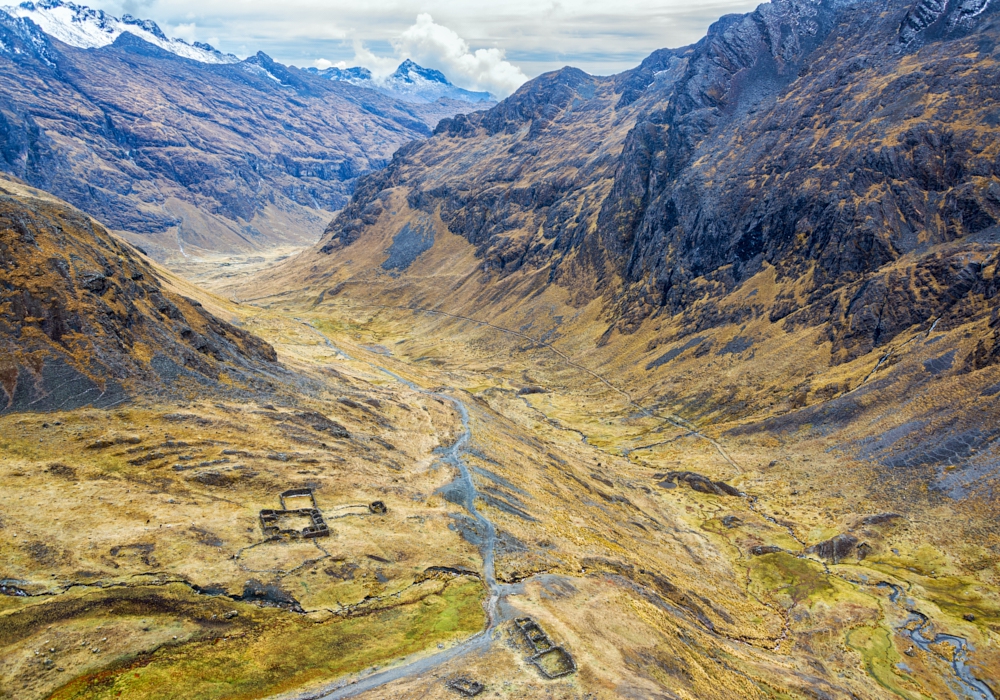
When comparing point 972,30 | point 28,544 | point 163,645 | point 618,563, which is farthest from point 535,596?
point 972,30

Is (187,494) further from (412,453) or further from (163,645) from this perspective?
(412,453)

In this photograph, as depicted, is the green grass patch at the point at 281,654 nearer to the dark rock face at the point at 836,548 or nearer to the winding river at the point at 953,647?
the winding river at the point at 953,647

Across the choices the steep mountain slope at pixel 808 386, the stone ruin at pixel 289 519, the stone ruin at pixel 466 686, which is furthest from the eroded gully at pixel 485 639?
the stone ruin at pixel 289 519

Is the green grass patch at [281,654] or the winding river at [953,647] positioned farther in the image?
the winding river at [953,647]

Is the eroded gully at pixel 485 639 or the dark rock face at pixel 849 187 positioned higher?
the dark rock face at pixel 849 187

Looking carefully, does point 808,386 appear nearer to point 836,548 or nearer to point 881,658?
point 836,548

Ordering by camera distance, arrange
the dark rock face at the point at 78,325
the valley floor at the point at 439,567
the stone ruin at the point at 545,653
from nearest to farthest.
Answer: the valley floor at the point at 439,567
the stone ruin at the point at 545,653
the dark rock face at the point at 78,325

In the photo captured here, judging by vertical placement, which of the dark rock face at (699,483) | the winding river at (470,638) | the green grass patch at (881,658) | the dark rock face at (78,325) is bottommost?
the dark rock face at (699,483)
